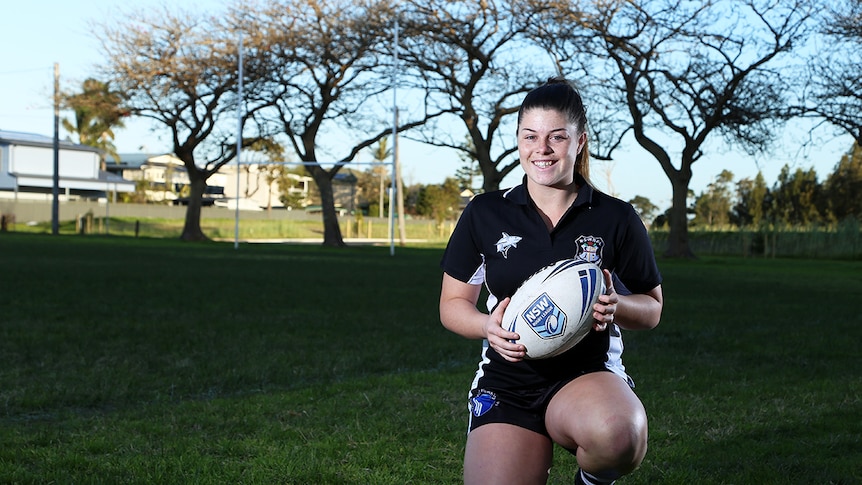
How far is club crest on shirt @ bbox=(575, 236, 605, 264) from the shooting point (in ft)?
10.3

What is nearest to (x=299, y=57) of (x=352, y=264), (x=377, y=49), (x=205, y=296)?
(x=377, y=49)

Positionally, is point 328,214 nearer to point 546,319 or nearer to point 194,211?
point 194,211

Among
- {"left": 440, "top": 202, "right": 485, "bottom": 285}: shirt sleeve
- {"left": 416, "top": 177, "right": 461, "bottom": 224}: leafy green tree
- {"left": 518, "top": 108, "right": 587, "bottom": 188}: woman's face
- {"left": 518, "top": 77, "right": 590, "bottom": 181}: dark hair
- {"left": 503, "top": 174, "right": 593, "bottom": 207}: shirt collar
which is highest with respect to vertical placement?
{"left": 416, "top": 177, "right": 461, "bottom": 224}: leafy green tree

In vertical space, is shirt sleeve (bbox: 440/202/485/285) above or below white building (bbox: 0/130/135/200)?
below

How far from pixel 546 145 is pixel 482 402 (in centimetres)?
88

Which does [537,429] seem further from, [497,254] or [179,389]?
[179,389]

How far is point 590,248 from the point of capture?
10.4ft

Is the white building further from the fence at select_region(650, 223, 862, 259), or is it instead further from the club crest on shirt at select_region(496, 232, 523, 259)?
the club crest on shirt at select_region(496, 232, 523, 259)

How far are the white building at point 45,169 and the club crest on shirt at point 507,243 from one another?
65.4 m

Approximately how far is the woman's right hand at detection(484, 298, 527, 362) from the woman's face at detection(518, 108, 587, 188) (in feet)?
1.50

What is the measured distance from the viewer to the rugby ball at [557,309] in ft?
9.64

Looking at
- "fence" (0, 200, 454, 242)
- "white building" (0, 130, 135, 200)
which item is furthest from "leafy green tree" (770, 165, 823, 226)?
"white building" (0, 130, 135, 200)

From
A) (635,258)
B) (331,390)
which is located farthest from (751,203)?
(635,258)

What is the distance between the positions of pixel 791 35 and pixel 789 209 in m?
30.1
